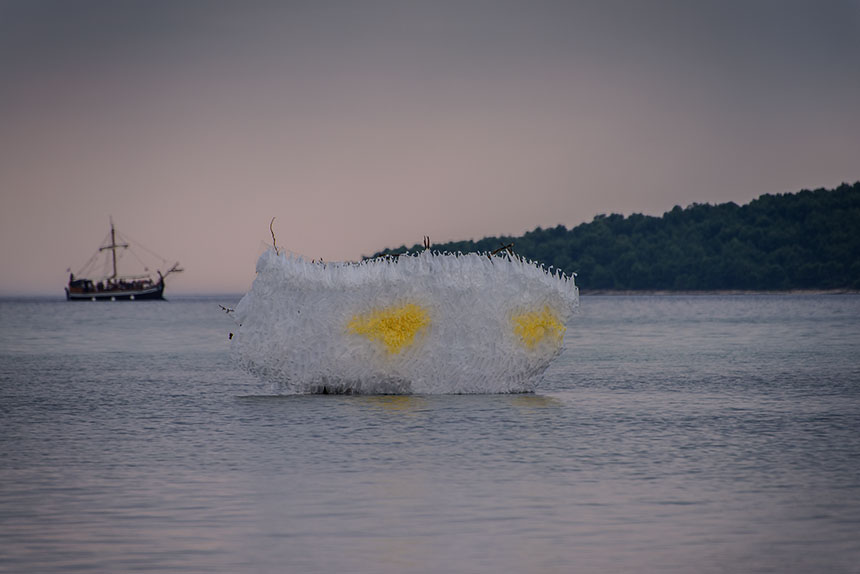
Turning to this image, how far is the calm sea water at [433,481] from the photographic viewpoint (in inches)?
427

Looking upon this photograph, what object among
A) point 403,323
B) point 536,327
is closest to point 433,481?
point 403,323

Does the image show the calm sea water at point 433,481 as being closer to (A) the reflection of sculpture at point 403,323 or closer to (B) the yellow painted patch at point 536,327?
(A) the reflection of sculpture at point 403,323

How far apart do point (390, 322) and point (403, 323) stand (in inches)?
12.1

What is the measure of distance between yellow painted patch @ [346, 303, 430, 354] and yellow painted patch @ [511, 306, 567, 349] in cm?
220

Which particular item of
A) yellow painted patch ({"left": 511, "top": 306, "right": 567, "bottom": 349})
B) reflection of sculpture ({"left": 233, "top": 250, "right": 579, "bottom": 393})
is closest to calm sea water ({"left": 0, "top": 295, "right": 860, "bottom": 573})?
reflection of sculpture ({"left": 233, "top": 250, "right": 579, "bottom": 393})

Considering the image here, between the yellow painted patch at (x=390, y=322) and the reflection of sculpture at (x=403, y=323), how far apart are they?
0.9 inches

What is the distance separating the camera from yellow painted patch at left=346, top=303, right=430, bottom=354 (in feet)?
81.5

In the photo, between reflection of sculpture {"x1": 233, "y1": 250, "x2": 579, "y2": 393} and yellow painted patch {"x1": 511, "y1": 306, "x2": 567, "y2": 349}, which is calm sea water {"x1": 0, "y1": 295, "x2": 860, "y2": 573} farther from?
yellow painted patch {"x1": 511, "y1": 306, "x2": 567, "y2": 349}

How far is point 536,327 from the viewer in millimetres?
25156

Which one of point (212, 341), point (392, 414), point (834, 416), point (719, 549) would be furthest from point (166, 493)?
point (212, 341)

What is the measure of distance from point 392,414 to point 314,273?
16.0 ft

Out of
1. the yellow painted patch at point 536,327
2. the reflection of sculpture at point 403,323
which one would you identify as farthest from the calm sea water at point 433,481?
the yellow painted patch at point 536,327

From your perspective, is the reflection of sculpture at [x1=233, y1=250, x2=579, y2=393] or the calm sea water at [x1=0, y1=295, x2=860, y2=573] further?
the reflection of sculpture at [x1=233, y1=250, x2=579, y2=393]

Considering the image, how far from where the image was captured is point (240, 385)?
32.4 metres
